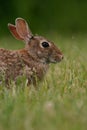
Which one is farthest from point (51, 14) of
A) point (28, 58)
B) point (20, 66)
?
point (20, 66)

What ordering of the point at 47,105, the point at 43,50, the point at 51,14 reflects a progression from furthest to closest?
1. the point at 51,14
2. the point at 43,50
3. the point at 47,105

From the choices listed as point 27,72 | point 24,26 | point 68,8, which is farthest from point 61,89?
point 68,8

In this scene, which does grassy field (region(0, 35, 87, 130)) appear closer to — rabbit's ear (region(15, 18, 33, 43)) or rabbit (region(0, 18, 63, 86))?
rabbit (region(0, 18, 63, 86))

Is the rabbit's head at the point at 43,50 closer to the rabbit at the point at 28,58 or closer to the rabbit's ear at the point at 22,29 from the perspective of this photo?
the rabbit at the point at 28,58

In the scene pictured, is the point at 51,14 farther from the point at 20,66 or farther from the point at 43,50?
the point at 20,66

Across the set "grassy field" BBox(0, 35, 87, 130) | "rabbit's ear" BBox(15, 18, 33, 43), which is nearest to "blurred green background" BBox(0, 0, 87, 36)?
"rabbit's ear" BBox(15, 18, 33, 43)

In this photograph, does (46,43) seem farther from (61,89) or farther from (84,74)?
(61,89)

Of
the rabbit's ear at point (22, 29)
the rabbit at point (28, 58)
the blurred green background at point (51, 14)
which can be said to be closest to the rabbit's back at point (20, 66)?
the rabbit at point (28, 58)
